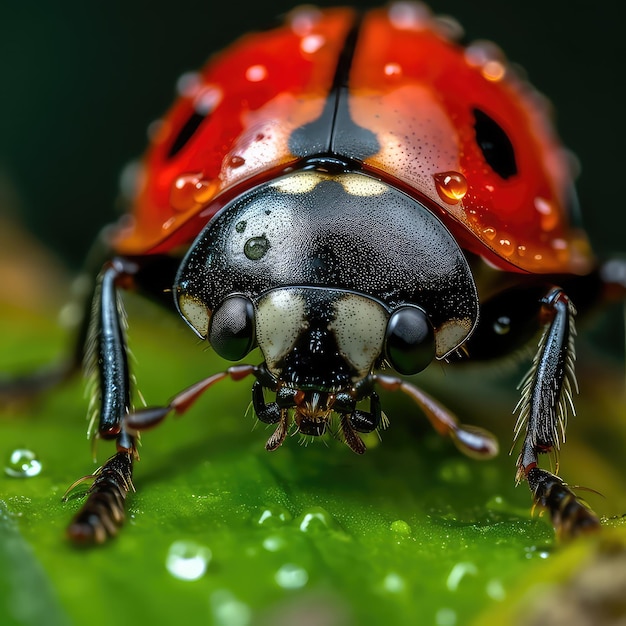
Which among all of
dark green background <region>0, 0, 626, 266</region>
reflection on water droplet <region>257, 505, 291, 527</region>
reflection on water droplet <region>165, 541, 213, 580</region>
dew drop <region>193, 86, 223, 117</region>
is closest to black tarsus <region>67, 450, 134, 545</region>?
reflection on water droplet <region>165, 541, 213, 580</region>

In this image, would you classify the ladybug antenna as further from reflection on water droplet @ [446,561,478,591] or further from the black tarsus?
the black tarsus

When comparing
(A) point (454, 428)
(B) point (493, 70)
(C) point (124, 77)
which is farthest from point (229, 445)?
(C) point (124, 77)

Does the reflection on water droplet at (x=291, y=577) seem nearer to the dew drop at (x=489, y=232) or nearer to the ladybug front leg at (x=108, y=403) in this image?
the ladybug front leg at (x=108, y=403)

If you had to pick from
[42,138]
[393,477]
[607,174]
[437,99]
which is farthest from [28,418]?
[607,174]

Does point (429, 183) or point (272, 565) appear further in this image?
point (429, 183)

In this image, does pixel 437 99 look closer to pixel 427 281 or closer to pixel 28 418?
pixel 427 281

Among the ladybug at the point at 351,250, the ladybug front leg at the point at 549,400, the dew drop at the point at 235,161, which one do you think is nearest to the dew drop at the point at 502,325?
the ladybug at the point at 351,250
